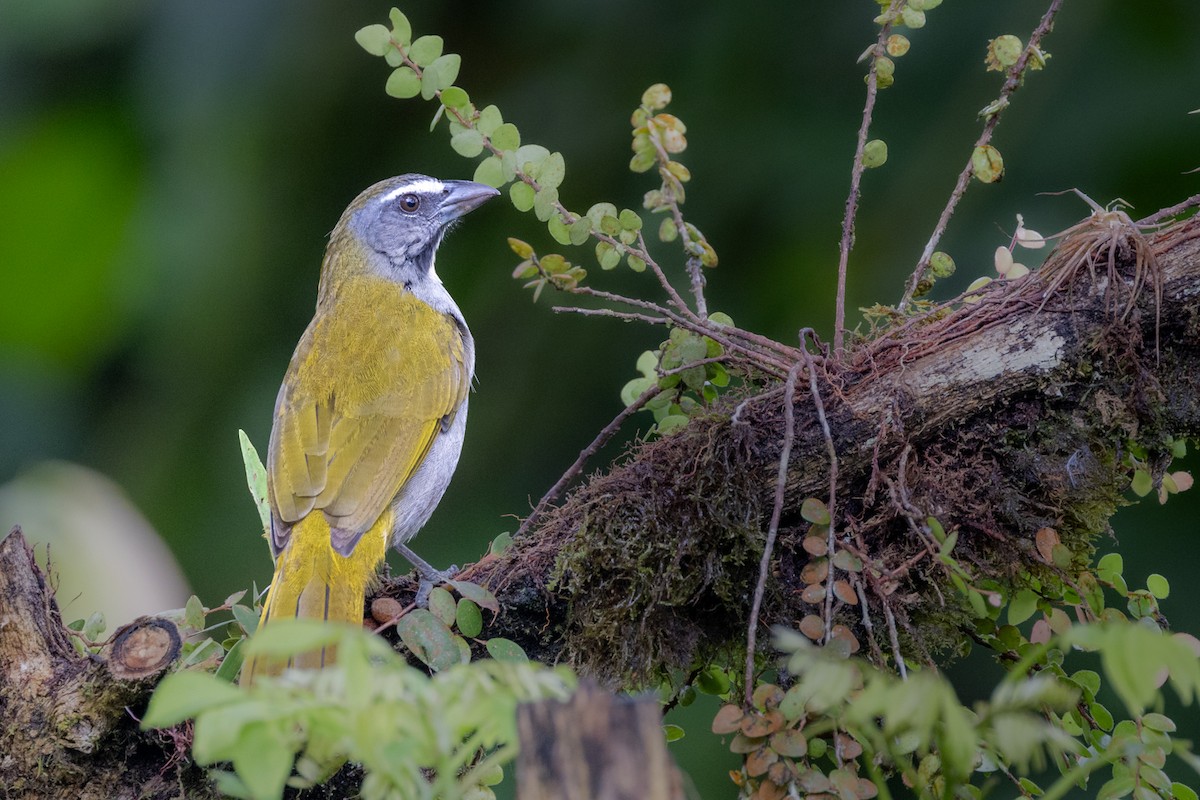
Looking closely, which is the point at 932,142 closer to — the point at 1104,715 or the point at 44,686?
→ the point at 1104,715

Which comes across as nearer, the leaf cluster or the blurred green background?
the leaf cluster

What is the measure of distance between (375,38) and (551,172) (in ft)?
1.77

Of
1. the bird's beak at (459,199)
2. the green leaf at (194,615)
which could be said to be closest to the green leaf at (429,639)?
the green leaf at (194,615)

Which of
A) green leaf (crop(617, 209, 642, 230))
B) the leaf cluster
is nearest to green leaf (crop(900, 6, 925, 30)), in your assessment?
green leaf (crop(617, 209, 642, 230))

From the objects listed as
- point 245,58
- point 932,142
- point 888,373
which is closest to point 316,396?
point 888,373

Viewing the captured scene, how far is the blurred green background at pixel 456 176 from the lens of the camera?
16.1 ft

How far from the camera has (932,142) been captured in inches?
201

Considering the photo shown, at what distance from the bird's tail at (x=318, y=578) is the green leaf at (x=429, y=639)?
0.31 metres

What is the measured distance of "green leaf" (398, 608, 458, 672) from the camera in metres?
2.68

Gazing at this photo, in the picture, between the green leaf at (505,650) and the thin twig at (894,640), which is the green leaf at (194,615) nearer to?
the green leaf at (505,650)

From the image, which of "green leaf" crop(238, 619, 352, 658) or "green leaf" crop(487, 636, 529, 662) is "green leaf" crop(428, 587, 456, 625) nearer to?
"green leaf" crop(487, 636, 529, 662)

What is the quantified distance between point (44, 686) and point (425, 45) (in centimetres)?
178

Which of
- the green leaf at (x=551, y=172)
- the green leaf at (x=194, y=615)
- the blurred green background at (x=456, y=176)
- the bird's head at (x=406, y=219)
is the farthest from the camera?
the blurred green background at (x=456, y=176)

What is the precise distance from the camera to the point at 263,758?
1.40m
